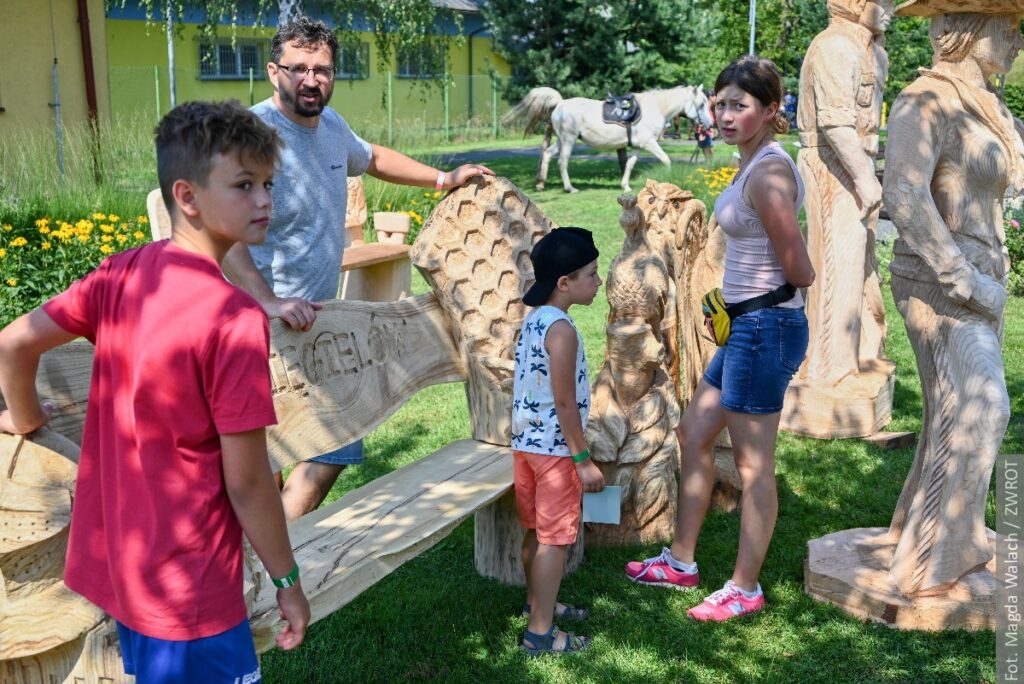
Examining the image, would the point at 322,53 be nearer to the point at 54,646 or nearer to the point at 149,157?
the point at 54,646

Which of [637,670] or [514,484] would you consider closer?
[637,670]

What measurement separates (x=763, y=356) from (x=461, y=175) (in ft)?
4.56

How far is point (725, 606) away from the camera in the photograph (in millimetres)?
3830

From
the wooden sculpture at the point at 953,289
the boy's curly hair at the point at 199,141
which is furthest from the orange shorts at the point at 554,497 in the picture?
the boy's curly hair at the point at 199,141

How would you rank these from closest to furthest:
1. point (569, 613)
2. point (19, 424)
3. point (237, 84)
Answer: point (19, 424)
point (569, 613)
point (237, 84)

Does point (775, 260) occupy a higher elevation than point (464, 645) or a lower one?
higher

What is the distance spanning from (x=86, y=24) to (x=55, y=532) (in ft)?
40.5

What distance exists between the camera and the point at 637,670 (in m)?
3.51

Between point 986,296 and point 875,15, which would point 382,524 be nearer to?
point 986,296

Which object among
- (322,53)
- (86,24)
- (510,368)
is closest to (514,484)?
(510,368)

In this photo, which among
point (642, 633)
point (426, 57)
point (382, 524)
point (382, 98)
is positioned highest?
point (426, 57)

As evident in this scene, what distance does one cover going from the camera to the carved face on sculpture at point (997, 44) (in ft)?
11.7

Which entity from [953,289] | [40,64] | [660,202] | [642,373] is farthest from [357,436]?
[40,64]

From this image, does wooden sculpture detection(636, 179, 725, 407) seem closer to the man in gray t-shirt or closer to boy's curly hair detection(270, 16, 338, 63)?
the man in gray t-shirt
